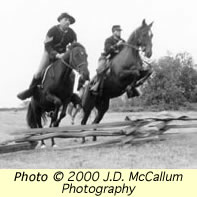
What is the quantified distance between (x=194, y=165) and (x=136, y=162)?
1.21 metres

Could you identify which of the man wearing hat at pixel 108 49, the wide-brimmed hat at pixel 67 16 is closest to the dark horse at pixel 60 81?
the wide-brimmed hat at pixel 67 16

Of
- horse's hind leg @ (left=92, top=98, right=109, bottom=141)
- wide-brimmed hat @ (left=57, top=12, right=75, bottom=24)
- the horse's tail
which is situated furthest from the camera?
horse's hind leg @ (left=92, top=98, right=109, bottom=141)

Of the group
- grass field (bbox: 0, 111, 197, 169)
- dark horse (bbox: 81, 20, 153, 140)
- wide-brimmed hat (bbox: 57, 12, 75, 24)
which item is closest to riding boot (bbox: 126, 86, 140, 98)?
dark horse (bbox: 81, 20, 153, 140)

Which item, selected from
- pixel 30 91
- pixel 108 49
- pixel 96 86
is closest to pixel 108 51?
pixel 108 49

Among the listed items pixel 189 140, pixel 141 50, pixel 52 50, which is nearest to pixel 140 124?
pixel 189 140

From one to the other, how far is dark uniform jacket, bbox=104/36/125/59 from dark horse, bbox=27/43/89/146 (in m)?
1.79

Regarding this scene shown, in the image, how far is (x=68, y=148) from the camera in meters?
10.3

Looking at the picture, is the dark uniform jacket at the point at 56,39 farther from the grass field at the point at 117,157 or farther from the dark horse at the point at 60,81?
the grass field at the point at 117,157

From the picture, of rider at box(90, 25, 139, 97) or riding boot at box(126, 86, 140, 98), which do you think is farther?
rider at box(90, 25, 139, 97)

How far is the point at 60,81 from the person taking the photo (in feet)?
34.6

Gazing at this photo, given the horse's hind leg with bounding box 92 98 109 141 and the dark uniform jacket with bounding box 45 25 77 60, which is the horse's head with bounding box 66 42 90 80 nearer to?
the dark uniform jacket with bounding box 45 25 77 60

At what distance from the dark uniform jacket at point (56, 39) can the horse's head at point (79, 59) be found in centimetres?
57

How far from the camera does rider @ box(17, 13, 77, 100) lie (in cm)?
1051

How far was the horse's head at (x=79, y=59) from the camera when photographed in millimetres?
9719
